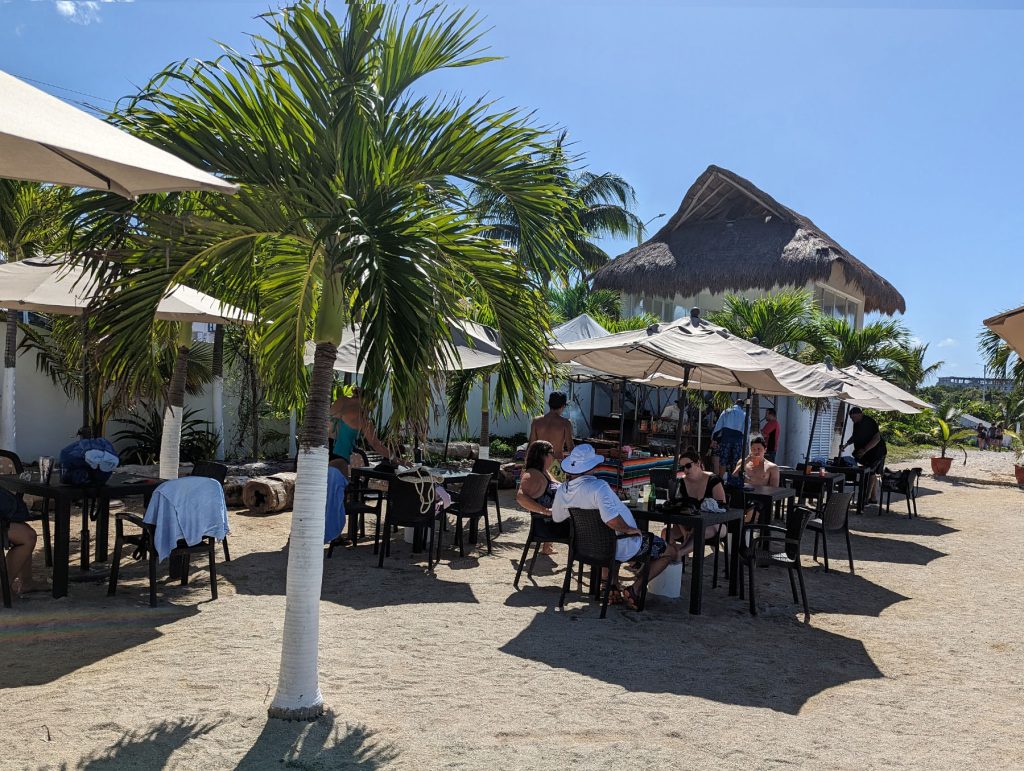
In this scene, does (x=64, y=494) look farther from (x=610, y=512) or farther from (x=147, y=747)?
(x=610, y=512)

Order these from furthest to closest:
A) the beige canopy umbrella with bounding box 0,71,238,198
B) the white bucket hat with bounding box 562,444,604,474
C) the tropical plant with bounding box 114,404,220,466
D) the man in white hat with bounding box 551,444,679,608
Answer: the tropical plant with bounding box 114,404,220,466 < the white bucket hat with bounding box 562,444,604,474 < the man in white hat with bounding box 551,444,679,608 < the beige canopy umbrella with bounding box 0,71,238,198

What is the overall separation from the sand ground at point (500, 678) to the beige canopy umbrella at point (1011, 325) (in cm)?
202

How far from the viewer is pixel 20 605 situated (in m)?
5.44

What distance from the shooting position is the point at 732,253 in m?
19.9

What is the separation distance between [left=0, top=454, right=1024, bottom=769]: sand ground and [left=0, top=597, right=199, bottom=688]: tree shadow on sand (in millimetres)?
20

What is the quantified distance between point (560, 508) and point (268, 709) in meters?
3.05

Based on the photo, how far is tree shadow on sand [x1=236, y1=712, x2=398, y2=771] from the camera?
11.3ft

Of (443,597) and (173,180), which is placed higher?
(173,180)

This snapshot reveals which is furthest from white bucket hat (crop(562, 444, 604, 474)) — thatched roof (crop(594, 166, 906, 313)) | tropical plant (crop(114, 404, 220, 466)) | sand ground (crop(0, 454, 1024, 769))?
thatched roof (crop(594, 166, 906, 313))

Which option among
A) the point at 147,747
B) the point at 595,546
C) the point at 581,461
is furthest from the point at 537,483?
the point at 147,747

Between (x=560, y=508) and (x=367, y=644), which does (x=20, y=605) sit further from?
(x=560, y=508)

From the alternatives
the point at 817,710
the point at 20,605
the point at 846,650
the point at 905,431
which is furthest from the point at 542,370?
the point at 905,431

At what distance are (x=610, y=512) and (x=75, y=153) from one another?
441cm

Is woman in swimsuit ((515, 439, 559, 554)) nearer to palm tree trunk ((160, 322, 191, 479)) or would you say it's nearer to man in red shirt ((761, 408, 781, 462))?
palm tree trunk ((160, 322, 191, 479))
